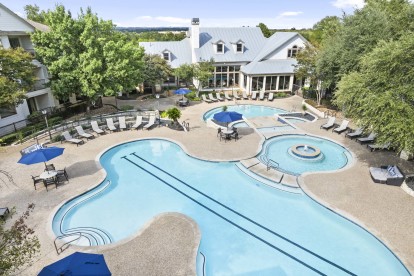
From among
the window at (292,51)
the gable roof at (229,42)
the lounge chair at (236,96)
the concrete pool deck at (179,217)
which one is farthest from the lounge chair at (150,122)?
the window at (292,51)

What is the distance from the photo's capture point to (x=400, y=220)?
12.1 meters

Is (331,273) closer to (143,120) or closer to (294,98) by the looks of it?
(143,120)

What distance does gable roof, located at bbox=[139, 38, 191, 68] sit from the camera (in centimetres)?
3884

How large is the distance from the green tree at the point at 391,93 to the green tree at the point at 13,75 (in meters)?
23.2

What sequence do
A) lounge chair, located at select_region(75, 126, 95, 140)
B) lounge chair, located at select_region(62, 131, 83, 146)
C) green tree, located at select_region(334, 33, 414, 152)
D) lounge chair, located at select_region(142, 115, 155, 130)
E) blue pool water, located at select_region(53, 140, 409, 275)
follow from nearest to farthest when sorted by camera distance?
1. blue pool water, located at select_region(53, 140, 409, 275)
2. green tree, located at select_region(334, 33, 414, 152)
3. lounge chair, located at select_region(62, 131, 83, 146)
4. lounge chair, located at select_region(75, 126, 95, 140)
5. lounge chair, located at select_region(142, 115, 155, 130)

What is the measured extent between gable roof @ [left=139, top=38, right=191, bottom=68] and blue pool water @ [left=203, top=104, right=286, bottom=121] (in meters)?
12.9

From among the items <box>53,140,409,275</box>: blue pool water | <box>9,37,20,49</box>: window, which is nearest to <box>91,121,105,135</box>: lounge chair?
<box>53,140,409,275</box>: blue pool water

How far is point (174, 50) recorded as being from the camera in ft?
132

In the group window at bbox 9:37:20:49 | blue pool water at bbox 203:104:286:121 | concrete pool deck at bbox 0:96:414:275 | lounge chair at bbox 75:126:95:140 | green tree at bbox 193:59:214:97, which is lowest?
concrete pool deck at bbox 0:96:414:275

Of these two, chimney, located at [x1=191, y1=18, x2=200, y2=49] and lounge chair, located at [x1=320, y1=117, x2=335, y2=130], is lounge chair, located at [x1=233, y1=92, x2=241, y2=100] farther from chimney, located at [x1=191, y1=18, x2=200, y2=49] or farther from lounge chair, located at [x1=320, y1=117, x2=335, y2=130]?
lounge chair, located at [x1=320, y1=117, x2=335, y2=130]

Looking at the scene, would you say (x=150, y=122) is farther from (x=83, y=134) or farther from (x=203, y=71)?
(x=203, y=71)

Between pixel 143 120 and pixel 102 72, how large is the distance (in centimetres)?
584

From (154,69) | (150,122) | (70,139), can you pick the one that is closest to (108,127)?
(70,139)

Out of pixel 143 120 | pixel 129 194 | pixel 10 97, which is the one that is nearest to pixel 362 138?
pixel 129 194
